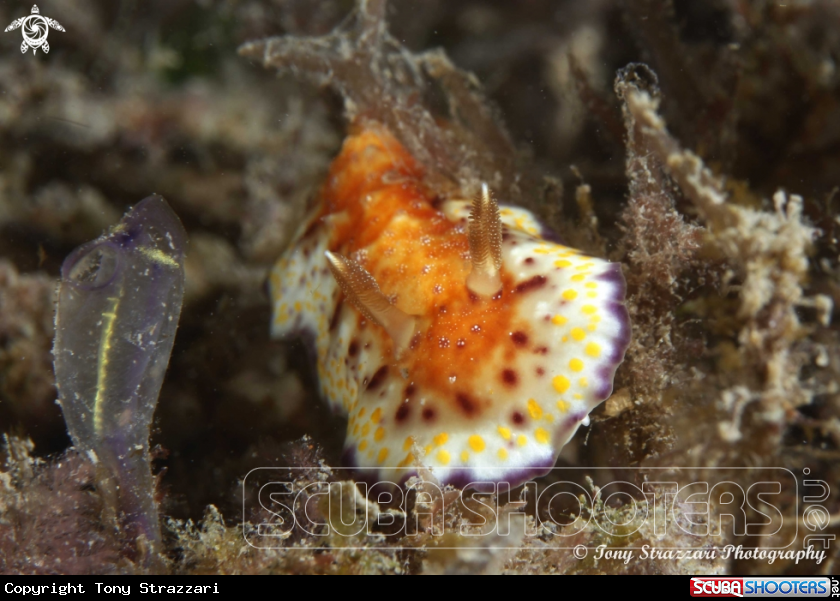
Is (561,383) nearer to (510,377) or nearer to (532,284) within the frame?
(510,377)

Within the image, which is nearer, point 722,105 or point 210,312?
point 722,105

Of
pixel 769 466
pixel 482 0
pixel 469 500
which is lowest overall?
pixel 469 500

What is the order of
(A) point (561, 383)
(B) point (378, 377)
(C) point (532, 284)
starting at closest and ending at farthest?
(A) point (561, 383)
(C) point (532, 284)
(B) point (378, 377)

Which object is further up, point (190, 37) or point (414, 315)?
point (190, 37)

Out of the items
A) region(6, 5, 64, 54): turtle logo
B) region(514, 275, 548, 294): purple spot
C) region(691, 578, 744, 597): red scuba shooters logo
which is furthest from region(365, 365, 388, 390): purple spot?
region(6, 5, 64, 54): turtle logo

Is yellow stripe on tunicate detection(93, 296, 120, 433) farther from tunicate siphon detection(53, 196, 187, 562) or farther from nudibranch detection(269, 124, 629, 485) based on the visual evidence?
nudibranch detection(269, 124, 629, 485)

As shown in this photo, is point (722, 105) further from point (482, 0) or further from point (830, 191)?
point (482, 0)

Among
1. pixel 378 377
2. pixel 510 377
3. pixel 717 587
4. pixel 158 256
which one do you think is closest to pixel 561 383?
pixel 510 377

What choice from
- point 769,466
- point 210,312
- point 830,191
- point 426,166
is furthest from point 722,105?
point 210,312

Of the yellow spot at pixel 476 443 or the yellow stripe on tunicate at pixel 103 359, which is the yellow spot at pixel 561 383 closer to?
A: the yellow spot at pixel 476 443
